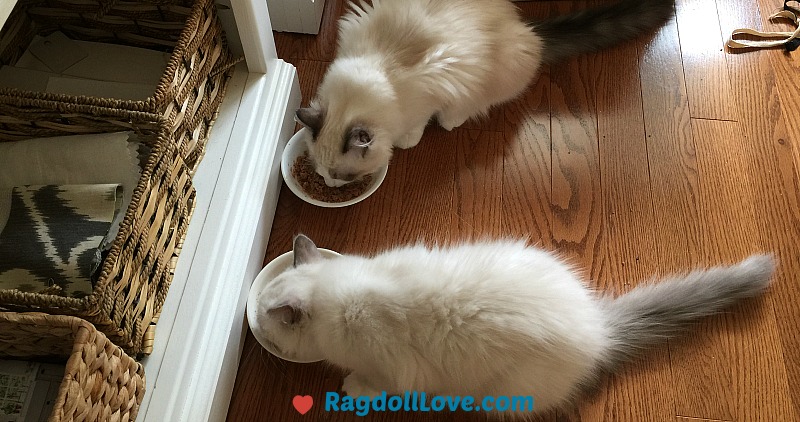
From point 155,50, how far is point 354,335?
78 centimetres

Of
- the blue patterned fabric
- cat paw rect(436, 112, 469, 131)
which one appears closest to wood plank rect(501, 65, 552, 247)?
cat paw rect(436, 112, 469, 131)

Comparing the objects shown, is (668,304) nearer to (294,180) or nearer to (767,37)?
(294,180)

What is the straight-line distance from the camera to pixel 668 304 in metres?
1.24

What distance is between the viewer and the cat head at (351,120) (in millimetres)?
1347

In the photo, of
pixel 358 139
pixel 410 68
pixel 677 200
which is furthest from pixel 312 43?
pixel 677 200

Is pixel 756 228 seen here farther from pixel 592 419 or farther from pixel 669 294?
pixel 592 419

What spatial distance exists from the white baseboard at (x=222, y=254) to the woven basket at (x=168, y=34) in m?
0.06

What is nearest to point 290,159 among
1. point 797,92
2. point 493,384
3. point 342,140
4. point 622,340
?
point 342,140

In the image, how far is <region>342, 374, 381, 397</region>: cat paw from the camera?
1.23 meters

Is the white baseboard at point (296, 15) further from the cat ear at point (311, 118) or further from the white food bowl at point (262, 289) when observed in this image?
the white food bowl at point (262, 289)

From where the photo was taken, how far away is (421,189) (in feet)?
5.02

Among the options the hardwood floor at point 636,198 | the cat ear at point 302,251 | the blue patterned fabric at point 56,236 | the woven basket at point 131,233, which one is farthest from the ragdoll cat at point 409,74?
the blue patterned fabric at point 56,236

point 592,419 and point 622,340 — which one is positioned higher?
point 622,340

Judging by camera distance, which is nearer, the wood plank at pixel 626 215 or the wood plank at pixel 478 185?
the wood plank at pixel 626 215
